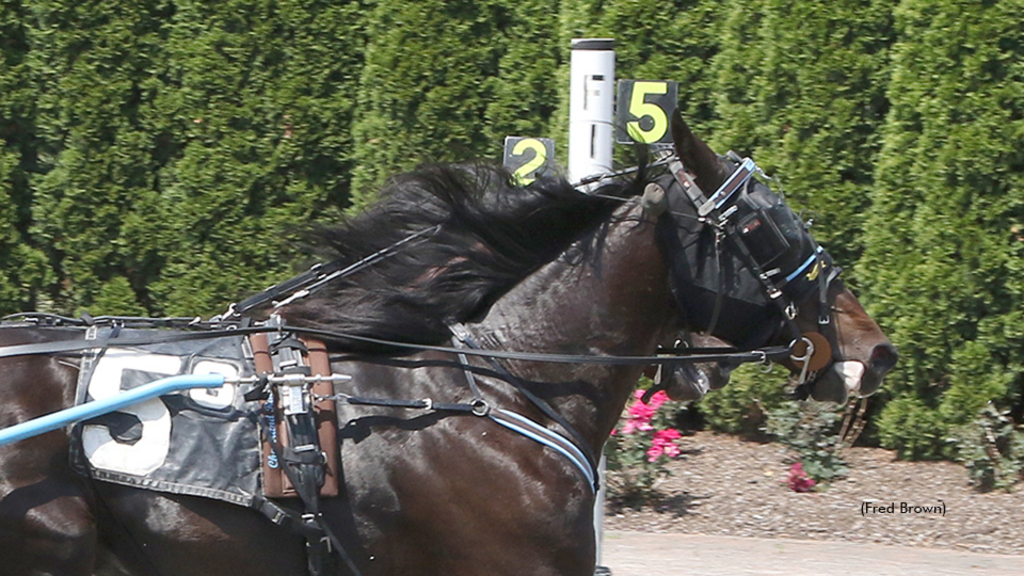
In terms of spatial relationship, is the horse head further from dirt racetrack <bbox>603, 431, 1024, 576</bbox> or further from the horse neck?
dirt racetrack <bbox>603, 431, 1024, 576</bbox>

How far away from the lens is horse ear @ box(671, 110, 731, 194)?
2980 millimetres

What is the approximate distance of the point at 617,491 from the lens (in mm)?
6168

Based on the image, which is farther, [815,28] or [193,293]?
[193,293]

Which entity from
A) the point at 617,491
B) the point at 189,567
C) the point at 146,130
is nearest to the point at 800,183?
the point at 617,491

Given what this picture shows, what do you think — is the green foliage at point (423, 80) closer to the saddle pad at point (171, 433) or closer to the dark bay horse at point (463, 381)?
the dark bay horse at point (463, 381)

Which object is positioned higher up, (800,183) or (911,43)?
(911,43)

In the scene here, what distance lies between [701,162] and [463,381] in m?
0.88

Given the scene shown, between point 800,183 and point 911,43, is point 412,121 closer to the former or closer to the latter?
point 800,183

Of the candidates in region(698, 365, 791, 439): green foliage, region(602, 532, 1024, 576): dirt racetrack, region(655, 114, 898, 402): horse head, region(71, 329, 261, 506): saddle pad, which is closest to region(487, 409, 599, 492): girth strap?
region(655, 114, 898, 402): horse head

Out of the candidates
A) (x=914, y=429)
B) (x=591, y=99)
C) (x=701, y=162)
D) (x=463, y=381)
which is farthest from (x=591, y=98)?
(x=914, y=429)

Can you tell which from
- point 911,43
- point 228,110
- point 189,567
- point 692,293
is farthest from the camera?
point 228,110

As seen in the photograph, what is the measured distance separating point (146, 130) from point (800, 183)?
4013 mm

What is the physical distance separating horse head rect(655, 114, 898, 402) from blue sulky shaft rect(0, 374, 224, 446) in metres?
1.27

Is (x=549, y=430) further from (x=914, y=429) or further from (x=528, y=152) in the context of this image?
(x=914, y=429)
